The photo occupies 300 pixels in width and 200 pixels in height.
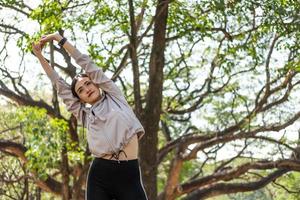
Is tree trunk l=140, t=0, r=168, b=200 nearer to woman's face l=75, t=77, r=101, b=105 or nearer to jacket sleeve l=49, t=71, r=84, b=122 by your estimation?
jacket sleeve l=49, t=71, r=84, b=122

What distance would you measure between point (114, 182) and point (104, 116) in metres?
0.32

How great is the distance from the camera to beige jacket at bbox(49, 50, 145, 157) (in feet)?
8.53

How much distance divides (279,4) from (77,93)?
356cm

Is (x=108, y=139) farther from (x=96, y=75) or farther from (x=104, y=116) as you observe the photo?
(x=96, y=75)

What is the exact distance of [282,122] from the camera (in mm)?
10281

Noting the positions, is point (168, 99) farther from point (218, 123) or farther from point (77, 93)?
point (77, 93)

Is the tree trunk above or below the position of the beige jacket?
above

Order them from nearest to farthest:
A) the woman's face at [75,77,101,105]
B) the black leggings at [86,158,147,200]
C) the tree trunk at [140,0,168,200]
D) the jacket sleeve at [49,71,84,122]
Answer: the black leggings at [86,158,147,200] < the woman's face at [75,77,101,105] < the jacket sleeve at [49,71,84,122] < the tree trunk at [140,0,168,200]

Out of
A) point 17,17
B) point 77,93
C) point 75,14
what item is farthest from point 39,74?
point 77,93

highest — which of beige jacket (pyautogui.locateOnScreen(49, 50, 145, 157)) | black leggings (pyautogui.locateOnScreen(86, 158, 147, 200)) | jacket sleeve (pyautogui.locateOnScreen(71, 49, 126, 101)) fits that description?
jacket sleeve (pyautogui.locateOnScreen(71, 49, 126, 101))

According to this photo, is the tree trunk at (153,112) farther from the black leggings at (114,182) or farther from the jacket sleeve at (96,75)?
the black leggings at (114,182)

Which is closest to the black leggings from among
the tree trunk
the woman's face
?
the woman's face

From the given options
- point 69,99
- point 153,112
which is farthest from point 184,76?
point 69,99

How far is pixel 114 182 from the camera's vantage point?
8.54 ft
